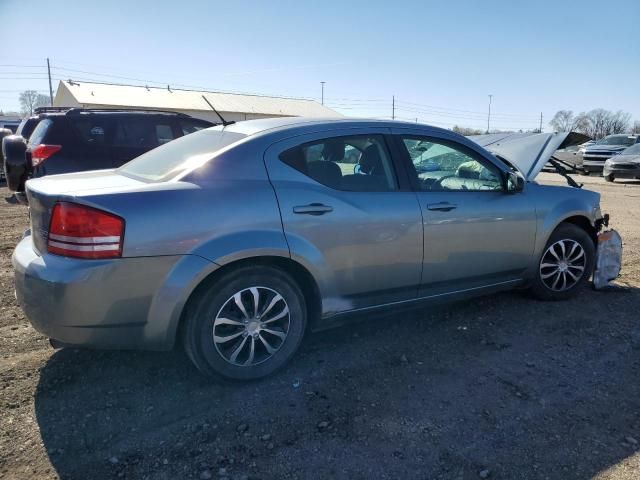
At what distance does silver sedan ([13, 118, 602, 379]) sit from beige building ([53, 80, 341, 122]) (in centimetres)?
3328

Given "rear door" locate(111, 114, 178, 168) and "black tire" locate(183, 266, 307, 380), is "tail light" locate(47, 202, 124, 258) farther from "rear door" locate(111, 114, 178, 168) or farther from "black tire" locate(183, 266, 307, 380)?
"rear door" locate(111, 114, 178, 168)

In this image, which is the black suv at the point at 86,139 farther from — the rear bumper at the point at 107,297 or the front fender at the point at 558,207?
the front fender at the point at 558,207

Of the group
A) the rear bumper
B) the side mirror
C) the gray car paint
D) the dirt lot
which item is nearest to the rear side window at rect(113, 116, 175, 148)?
the dirt lot

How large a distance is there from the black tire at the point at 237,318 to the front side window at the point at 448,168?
51.3 inches

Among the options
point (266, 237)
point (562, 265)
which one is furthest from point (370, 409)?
point (562, 265)

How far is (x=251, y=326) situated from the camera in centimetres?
303

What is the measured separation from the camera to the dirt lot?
2.38m

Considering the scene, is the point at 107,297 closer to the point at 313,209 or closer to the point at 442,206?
the point at 313,209

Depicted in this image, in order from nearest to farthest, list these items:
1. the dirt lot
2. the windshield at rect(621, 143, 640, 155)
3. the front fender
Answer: the dirt lot → the front fender → the windshield at rect(621, 143, 640, 155)

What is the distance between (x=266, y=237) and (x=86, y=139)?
16.2ft

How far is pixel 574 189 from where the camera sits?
4.57 metres

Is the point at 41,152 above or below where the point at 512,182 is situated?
above

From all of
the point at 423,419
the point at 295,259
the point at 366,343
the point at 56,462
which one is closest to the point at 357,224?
the point at 295,259

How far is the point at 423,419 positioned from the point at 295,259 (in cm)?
120
